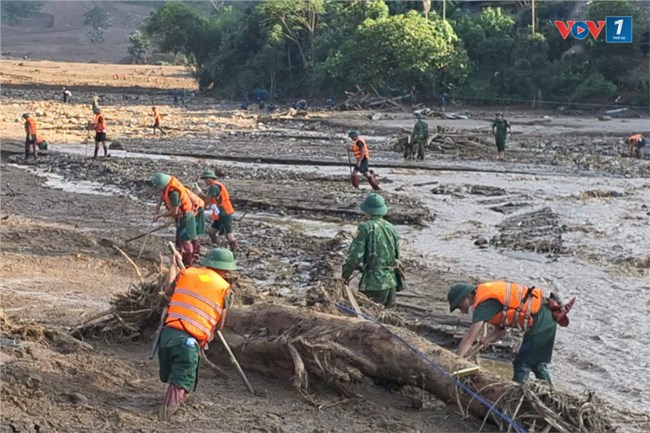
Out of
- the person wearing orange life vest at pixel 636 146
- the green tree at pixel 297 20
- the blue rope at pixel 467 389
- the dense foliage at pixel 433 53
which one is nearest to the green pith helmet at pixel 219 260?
the blue rope at pixel 467 389

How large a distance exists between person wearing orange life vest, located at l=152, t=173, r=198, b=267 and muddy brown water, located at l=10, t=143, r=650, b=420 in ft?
12.6

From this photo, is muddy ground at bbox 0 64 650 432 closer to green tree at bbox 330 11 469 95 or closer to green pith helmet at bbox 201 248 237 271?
green pith helmet at bbox 201 248 237 271

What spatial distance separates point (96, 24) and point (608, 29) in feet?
304

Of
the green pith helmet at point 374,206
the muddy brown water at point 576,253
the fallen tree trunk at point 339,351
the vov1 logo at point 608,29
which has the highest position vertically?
the vov1 logo at point 608,29

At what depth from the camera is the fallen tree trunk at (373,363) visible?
649cm

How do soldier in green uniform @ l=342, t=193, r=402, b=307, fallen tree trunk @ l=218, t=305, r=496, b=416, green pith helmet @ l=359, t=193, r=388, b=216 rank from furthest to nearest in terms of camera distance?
green pith helmet @ l=359, t=193, r=388, b=216, soldier in green uniform @ l=342, t=193, r=402, b=307, fallen tree trunk @ l=218, t=305, r=496, b=416

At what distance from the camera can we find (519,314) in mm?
7023

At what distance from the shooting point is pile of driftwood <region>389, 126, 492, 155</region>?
29719 mm

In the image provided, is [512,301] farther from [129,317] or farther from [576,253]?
[576,253]

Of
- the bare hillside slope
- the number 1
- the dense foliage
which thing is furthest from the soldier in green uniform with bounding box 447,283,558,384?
the bare hillside slope

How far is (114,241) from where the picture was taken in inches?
559

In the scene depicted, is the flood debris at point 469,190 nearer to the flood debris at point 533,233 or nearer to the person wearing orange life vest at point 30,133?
the flood debris at point 533,233

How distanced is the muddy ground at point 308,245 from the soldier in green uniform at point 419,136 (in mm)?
909

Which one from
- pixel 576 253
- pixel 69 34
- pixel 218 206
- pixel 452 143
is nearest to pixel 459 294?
pixel 218 206
